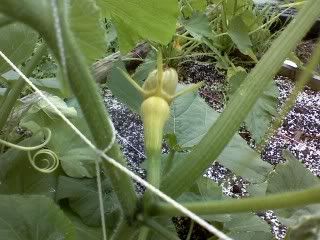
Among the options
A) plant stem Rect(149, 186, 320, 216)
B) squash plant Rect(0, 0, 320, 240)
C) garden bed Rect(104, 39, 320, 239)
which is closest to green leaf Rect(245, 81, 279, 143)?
garden bed Rect(104, 39, 320, 239)

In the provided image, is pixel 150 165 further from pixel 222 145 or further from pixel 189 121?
pixel 189 121

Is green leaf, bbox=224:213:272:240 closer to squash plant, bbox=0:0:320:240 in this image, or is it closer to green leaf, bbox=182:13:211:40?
squash plant, bbox=0:0:320:240

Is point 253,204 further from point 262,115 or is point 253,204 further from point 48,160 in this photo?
point 262,115

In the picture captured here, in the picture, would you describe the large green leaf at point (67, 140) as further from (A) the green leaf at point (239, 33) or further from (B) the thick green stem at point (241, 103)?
(A) the green leaf at point (239, 33)

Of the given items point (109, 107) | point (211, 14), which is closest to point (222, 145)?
point (109, 107)

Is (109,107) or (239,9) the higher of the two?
(239,9)

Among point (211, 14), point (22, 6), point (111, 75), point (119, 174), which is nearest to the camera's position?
point (22, 6)
